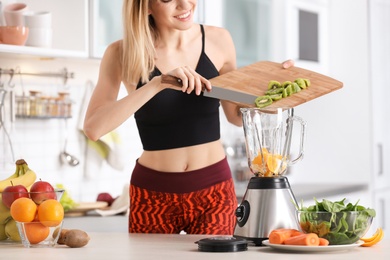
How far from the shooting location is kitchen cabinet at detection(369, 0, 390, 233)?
16.6 ft

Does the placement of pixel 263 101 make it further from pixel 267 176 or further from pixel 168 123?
pixel 168 123

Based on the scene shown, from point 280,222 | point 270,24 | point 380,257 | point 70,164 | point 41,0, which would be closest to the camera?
point 380,257

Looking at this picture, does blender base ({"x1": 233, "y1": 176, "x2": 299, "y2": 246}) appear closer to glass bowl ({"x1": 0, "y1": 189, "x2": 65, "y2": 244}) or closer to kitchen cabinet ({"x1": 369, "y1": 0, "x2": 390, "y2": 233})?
glass bowl ({"x1": 0, "y1": 189, "x2": 65, "y2": 244})

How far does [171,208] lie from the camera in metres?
2.51

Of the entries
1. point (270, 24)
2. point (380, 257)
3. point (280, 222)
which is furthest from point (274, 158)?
point (270, 24)

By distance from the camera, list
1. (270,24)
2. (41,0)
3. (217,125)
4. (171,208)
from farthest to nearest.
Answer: (270,24), (41,0), (217,125), (171,208)

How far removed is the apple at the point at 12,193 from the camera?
2.02 m

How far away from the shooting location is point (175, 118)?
2.60 meters

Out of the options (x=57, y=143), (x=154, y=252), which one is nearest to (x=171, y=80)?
(x=154, y=252)

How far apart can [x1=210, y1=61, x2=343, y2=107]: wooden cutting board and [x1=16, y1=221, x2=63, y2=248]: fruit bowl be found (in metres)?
0.63

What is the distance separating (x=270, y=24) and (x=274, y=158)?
2.93 metres

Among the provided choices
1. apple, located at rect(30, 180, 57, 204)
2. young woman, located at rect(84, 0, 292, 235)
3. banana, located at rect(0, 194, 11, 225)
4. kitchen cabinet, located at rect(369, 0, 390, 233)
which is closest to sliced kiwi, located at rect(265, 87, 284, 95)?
young woman, located at rect(84, 0, 292, 235)

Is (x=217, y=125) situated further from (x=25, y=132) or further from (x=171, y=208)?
(x=25, y=132)

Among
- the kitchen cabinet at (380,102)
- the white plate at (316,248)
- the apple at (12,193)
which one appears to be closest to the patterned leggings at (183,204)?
the apple at (12,193)
